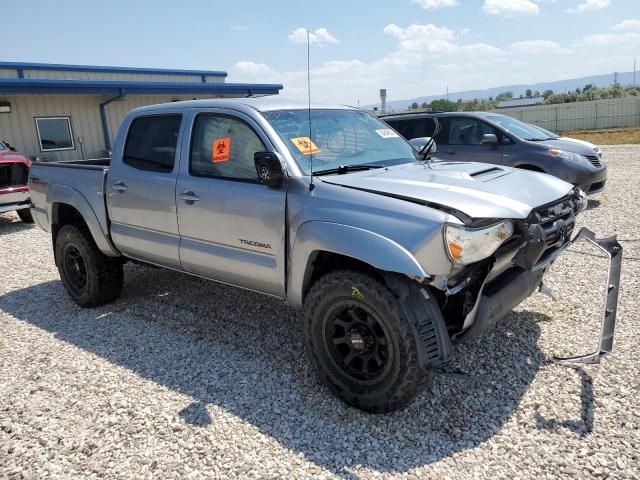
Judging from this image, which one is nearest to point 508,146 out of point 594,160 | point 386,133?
point 594,160

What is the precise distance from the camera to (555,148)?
904 cm

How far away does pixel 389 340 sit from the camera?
2984mm

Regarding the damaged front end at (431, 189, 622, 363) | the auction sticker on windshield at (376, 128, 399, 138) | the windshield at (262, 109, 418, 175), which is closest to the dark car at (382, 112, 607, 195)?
the auction sticker on windshield at (376, 128, 399, 138)

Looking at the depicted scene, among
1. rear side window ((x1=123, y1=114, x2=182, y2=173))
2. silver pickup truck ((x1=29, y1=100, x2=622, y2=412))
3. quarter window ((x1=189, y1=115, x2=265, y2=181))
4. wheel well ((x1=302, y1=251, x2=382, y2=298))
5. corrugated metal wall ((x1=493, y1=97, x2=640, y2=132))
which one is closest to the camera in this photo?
silver pickup truck ((x1=29, y1=100, x2=622, y2=412))

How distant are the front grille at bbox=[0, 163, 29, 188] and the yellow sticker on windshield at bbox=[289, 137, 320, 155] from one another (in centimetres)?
843

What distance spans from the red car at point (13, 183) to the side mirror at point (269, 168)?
26.7 ft

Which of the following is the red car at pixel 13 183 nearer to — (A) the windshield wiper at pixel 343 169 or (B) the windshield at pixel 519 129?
(A) the windshield wiper at pixel 343 169

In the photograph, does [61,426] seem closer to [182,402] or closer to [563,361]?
[182,402]

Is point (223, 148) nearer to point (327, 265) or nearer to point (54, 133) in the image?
point (327, 265)

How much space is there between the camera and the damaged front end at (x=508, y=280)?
3020 mm

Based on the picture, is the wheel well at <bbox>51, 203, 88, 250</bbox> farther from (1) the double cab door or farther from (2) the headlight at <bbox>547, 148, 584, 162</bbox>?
(2) the headlight at <bbox>547, 148, 584, 162</bbox>

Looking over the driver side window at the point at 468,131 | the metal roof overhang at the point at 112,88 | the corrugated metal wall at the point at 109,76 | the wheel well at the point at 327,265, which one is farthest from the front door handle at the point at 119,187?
the corrugated metal wall at the point at 109,76

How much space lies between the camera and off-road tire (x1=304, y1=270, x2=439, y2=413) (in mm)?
2922

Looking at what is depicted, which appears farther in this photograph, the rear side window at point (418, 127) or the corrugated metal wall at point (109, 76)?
the corrugated metal wall at point (109, 76)
